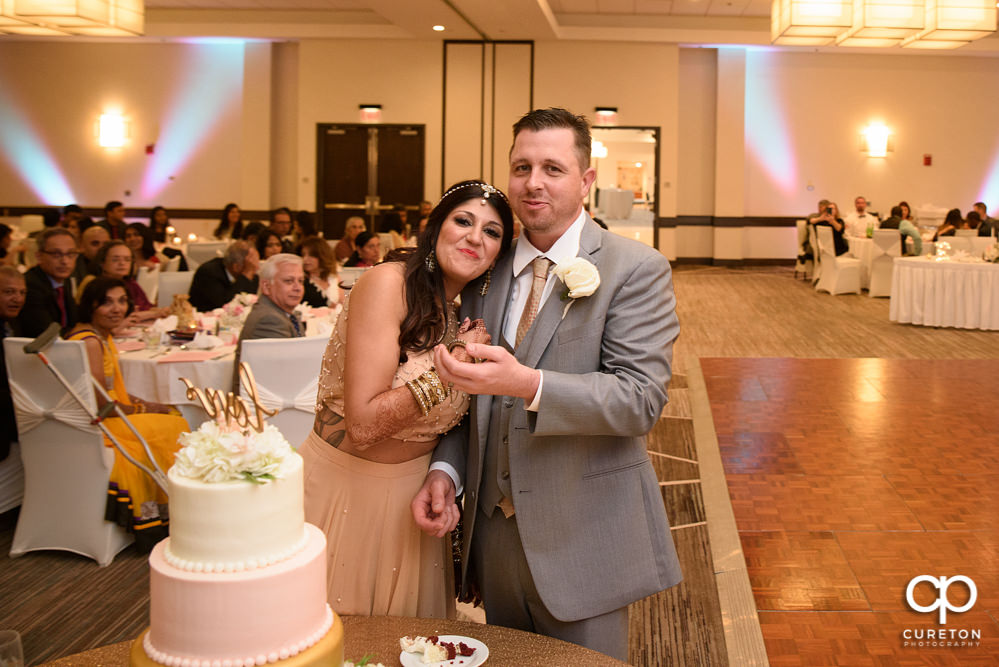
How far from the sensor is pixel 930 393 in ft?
25.7

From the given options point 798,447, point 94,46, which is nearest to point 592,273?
point 798,447

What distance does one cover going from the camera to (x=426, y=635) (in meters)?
1.77

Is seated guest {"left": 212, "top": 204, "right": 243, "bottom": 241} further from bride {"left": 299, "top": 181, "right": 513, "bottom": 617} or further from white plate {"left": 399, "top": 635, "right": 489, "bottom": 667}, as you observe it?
white plate {"left": 399, "top": 635, "right": 489, "bottom": 667}

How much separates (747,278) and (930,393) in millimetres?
8772

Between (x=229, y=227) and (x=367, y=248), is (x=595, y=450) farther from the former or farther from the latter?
(x=229, y=227)

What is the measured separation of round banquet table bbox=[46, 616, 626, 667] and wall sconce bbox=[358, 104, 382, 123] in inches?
627

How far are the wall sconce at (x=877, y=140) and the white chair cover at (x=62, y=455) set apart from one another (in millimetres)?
16619

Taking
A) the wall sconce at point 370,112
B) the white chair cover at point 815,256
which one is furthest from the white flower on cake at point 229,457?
the wall sconce at point 370,112

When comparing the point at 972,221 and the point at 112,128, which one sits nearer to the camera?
the point at 972,221

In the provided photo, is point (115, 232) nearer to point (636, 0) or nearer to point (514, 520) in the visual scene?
point (636, 0)

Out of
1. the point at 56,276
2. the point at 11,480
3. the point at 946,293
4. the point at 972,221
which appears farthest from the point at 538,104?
the point at 11,480

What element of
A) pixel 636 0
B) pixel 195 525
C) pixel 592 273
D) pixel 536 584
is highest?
pixel 636 0

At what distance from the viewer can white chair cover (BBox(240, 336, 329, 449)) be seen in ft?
14.8

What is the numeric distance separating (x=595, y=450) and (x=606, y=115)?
1569cm
